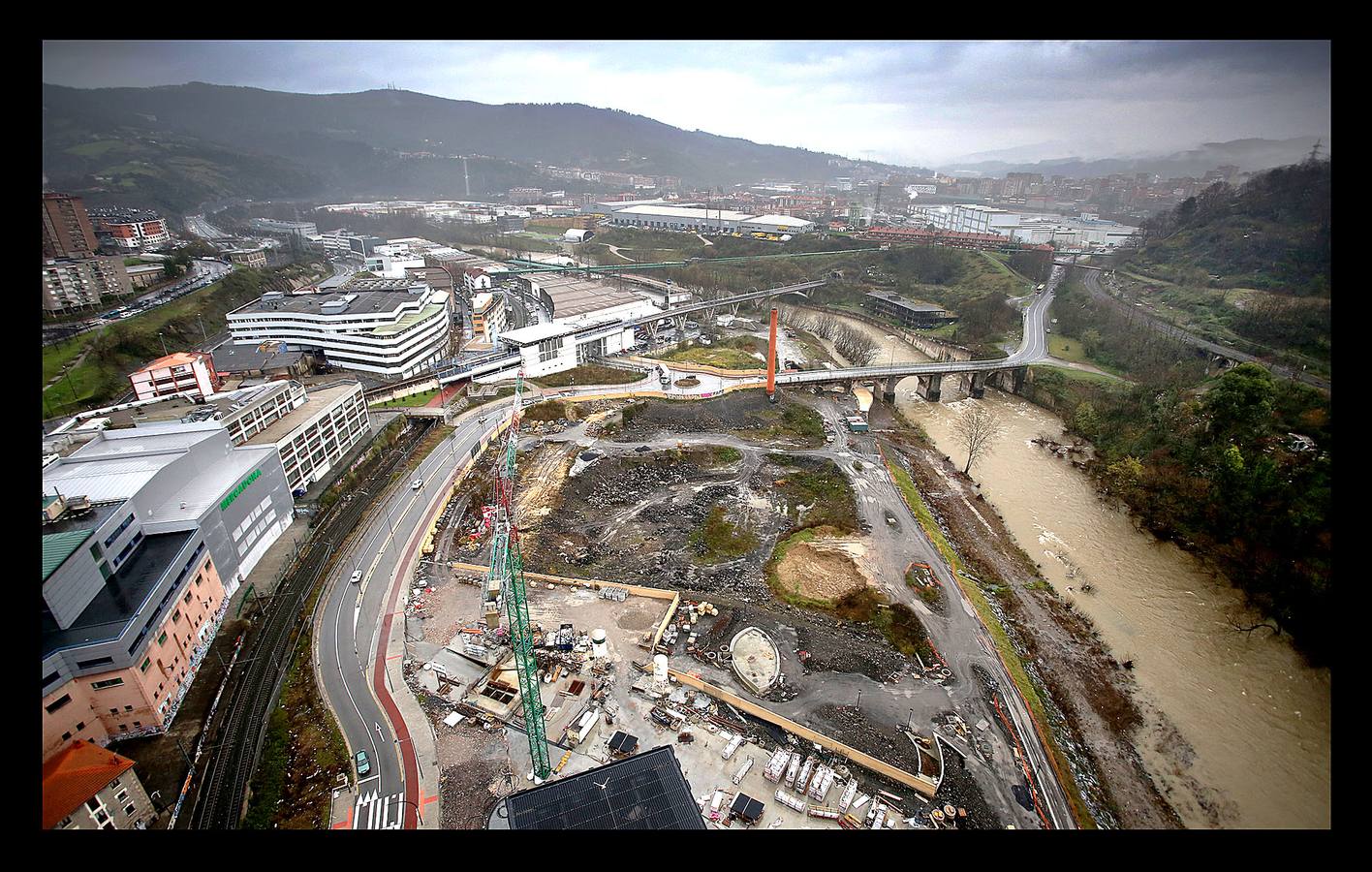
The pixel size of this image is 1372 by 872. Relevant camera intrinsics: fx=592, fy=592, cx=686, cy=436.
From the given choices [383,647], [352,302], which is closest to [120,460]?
[383,647]

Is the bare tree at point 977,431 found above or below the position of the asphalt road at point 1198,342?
below

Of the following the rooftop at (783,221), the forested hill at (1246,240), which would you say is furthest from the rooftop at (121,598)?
the rooftop at (783,221)

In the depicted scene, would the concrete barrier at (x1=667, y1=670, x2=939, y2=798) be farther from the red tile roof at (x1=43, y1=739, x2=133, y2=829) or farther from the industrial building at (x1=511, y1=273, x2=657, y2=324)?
the industrial building at (x1=511, y1=273, x2=657, y2=324)

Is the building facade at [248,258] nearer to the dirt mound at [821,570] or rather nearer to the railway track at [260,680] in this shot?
the railway track at [260,680]

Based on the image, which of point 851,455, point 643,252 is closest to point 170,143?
point 643,252

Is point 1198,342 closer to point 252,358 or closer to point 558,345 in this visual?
point 558,345

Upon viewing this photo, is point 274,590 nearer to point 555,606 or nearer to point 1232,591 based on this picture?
point 555,606

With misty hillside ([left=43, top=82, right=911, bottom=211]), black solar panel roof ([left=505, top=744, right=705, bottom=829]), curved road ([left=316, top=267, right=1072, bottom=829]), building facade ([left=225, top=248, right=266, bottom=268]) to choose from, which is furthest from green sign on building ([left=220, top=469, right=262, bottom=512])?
misty hillside ([left=43, top=82, right=911, bottom=211])
